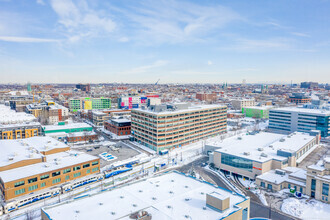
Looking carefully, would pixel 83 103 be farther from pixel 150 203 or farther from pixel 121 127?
pixel 150 203

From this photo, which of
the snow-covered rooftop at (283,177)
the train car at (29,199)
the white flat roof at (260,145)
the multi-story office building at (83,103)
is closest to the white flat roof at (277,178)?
the snow-covered rooftop at (283,177)

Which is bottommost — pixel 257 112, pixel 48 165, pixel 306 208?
pixel 306 208

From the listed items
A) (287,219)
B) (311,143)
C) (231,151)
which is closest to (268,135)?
(311,143)

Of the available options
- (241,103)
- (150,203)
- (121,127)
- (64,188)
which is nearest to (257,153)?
(150,203)

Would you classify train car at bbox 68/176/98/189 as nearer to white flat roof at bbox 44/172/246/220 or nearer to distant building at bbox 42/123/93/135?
white flat roof at bbox 44/172/246/220

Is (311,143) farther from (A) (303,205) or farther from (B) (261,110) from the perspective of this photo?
(B) (261,110)

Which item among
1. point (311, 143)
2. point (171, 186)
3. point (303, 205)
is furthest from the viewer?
point (311, 143)

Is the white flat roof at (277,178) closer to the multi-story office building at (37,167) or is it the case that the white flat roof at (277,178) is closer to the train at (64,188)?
the train at (64,188)
